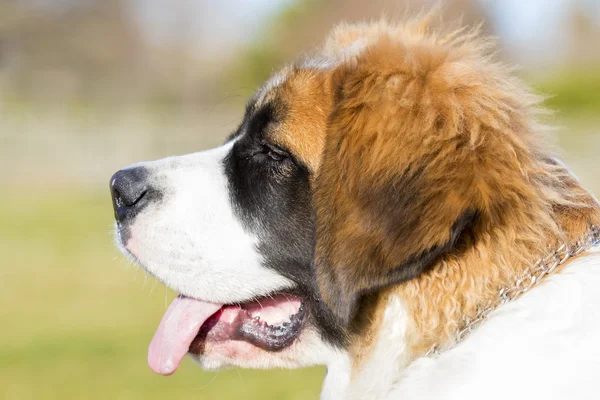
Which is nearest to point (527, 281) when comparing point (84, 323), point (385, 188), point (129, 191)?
point (385, 188)

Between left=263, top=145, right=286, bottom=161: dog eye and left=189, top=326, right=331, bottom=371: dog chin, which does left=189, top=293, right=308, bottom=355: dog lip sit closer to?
left=189, top=326, right=331, bottom=371: dog chin

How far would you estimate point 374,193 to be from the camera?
2314 mm

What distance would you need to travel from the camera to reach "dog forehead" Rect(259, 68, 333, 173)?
8.59 feet

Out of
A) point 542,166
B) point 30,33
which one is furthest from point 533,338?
point 30,33

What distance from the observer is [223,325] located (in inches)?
113

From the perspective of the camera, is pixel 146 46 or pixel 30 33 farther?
pixel 146 46

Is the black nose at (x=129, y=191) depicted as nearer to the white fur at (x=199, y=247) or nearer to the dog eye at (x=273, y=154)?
the white fur at (x=199, y=247)

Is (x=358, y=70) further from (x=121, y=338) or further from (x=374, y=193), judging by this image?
(x=121, y=338)

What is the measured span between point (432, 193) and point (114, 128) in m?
26.2

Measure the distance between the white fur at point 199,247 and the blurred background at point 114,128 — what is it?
1.13m

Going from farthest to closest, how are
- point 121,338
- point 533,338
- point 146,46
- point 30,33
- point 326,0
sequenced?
point 146,46, point 30,33, point 326,0, point 121,338, point 533,338

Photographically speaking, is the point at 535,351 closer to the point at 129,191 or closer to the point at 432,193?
the point at 432,193

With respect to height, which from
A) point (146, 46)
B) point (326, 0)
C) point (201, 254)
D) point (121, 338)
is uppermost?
point (201, 254)

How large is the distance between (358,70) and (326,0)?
36144mm
